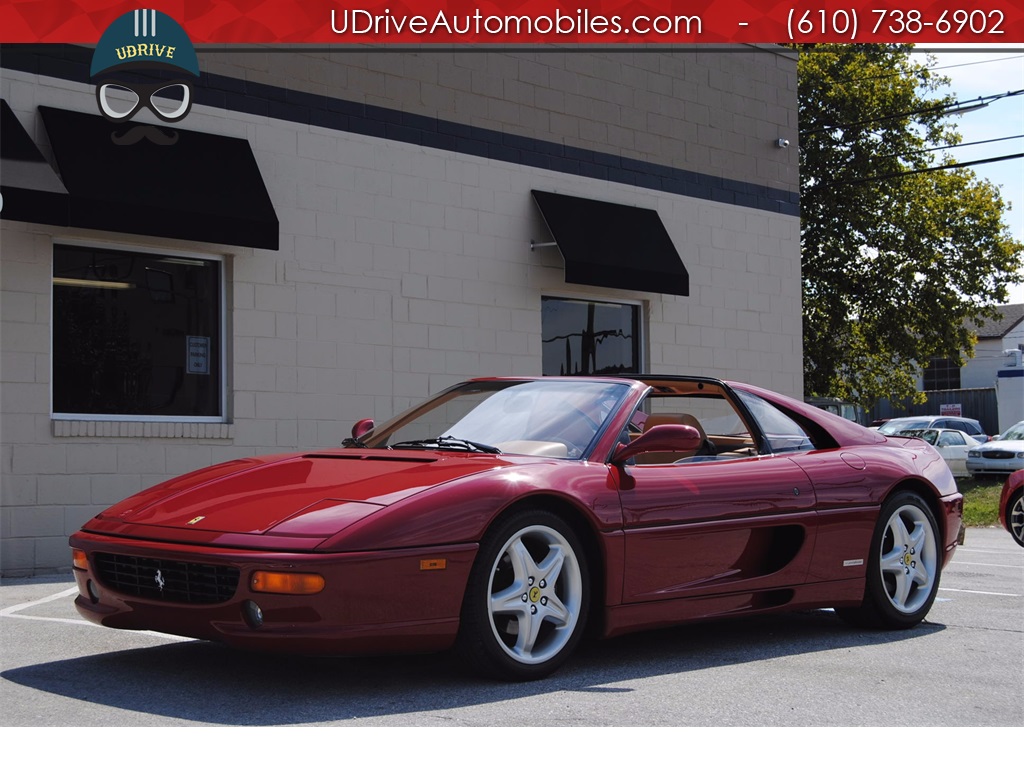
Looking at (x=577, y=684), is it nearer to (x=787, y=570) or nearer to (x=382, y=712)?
(x=382, y=712)

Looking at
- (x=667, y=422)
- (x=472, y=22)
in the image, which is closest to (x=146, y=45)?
(x=472, y=22)

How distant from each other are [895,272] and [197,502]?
28.7m

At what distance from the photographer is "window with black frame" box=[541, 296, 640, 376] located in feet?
46.0

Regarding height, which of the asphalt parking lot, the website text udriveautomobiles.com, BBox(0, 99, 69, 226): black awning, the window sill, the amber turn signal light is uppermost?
the website text udriveautomobiles.com

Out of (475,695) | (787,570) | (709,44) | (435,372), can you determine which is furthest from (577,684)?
(709,44)

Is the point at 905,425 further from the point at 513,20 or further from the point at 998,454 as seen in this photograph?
the point at 513,20

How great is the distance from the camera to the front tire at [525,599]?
15.9 ft

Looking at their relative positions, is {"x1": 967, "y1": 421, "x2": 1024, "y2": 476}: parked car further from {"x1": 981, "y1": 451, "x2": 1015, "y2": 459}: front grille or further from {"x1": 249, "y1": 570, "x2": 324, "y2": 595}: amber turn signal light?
{"x1": 249, "y1": 570, "x2": 324, "y2": 595}: amber turn signal light

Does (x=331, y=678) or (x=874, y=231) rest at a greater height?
(x=874, y=231)

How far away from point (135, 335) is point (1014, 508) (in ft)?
27.1

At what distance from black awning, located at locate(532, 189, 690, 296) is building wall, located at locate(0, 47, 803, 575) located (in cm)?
22

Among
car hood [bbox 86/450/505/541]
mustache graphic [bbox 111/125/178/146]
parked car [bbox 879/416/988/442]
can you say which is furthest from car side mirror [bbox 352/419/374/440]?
parked car [bbox 879/416/988/442]

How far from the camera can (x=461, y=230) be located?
13.0 meters

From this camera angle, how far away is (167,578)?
4785 millimetres
